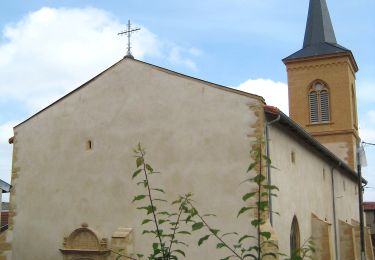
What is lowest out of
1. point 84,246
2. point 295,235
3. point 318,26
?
point 84,246

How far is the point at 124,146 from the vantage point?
14203 millimetres

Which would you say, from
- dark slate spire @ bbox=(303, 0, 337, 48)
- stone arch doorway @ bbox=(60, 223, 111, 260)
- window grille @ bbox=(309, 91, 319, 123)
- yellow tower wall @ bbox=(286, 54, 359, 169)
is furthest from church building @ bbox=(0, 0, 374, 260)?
dark slate spire @ bbox=(303, 0, 337, 48)

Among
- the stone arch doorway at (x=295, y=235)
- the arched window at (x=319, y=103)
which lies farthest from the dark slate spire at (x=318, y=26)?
the stone arch doorway at (x=295, y=235)

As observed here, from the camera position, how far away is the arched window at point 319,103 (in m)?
28.0

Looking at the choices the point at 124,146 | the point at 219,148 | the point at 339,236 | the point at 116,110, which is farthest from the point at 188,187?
the point at 339,236

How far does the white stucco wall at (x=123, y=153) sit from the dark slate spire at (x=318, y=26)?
61.4ft

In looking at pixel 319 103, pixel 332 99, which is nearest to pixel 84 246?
pixel 319 103

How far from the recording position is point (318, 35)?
30.3 meters

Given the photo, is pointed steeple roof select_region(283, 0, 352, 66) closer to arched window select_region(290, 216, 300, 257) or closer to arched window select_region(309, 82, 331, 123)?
arched window select_region(309, 82, 331, 123)

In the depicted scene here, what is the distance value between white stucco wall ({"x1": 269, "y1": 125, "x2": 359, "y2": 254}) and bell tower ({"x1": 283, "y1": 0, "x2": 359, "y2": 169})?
6266 mm

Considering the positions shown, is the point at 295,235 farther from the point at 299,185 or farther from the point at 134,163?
the point at 134,163

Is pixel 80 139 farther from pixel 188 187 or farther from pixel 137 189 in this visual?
pixel 188 187

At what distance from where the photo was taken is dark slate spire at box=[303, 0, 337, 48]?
3030 cm

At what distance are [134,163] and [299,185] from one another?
5216 mm
